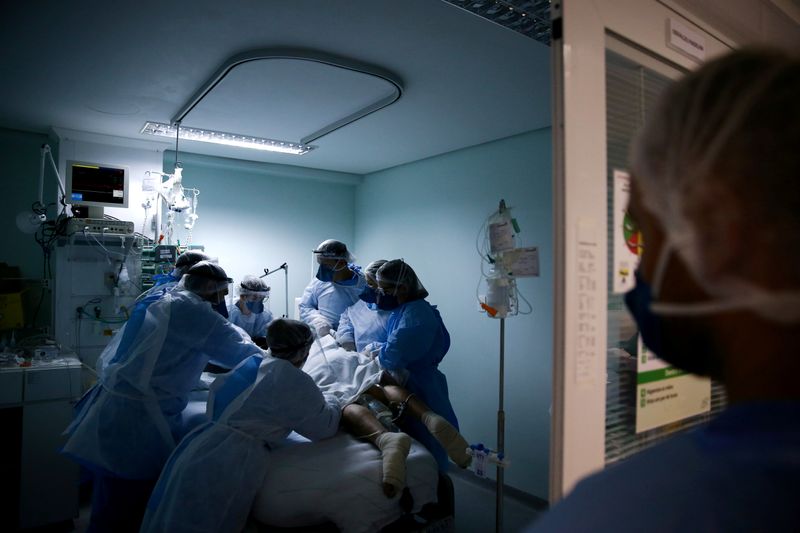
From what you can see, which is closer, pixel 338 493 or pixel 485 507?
pixel 338 493

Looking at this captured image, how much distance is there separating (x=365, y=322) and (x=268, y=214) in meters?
2.12

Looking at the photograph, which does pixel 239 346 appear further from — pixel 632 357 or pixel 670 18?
pixel 670 18

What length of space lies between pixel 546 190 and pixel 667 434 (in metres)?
2.46

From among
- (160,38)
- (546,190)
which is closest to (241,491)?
(160,38)

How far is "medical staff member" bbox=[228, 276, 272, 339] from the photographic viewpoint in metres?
4.16

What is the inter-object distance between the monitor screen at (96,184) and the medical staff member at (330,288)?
174cm

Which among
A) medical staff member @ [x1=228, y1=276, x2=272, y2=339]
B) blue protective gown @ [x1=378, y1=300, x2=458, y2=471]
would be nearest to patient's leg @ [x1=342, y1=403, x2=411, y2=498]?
blue protective gown @ [x1=378, y1=300, x2=458, y2=471]

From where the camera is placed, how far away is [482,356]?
4.12 meters

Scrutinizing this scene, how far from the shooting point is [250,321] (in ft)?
14.1

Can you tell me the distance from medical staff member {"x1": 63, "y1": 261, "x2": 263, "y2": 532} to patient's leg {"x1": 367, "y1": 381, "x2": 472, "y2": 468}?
92cm

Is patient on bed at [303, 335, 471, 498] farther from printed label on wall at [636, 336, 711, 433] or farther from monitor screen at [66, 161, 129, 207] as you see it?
monitor screen at [66, 161, 129, 207]

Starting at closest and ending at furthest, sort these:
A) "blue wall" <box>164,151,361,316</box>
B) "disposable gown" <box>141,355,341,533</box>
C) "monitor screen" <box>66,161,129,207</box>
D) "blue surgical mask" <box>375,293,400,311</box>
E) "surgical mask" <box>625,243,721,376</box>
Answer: "surgical mask" <box>625,243,721,376</box> → "disposable gown" <box>141,355,341,533</box> → "blue surgical mask" <box>375,293,400,311</box> → "monitor screen" <box>66,161,129,207</box> → "blue wall" <box>164,151,361,316</box>

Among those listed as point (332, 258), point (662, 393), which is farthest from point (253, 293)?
point (662, 393)

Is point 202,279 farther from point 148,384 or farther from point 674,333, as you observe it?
point 674,333
